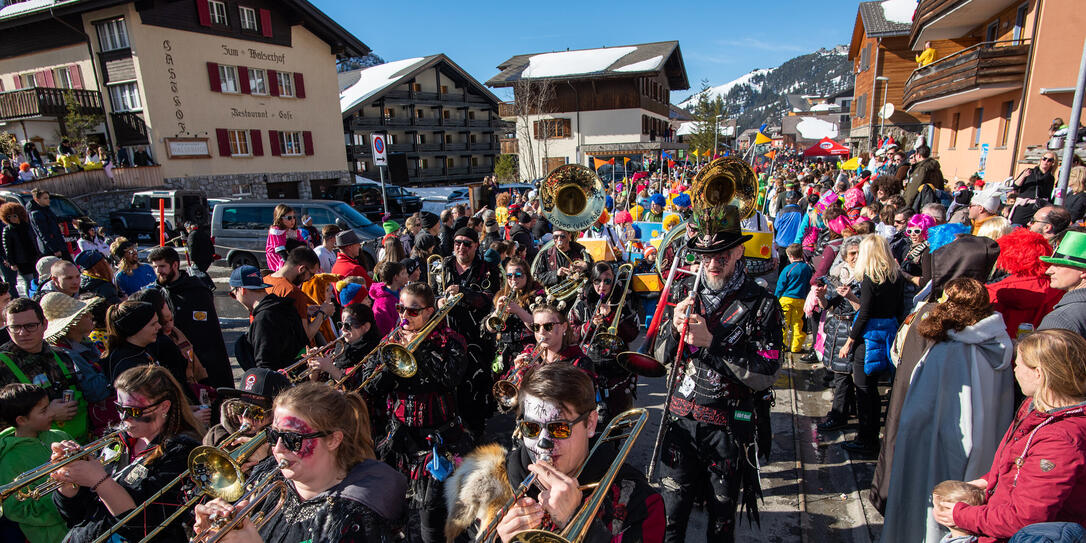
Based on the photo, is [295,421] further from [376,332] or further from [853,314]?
[853,314]

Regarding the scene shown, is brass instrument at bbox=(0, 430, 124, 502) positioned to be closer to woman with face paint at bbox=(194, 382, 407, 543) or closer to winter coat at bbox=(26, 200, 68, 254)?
woman with face paint at bbox=(194, 382, 407, 543)

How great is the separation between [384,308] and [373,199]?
56.4 feet

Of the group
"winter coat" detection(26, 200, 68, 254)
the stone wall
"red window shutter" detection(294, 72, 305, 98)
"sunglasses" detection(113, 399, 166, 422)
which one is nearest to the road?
"sunglasses" detection(113, 399, 166, 422)

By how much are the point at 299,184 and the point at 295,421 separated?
86.5ft

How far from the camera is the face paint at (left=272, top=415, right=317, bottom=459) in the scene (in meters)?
2.08

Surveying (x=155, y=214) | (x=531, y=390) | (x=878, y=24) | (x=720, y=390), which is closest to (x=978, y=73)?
(x=878, y=24)

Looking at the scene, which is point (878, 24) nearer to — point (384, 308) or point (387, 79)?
point (387, 79)

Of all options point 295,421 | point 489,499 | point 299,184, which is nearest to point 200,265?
point 295,421

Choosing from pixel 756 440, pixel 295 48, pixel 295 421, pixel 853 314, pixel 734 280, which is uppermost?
pixel 295 48

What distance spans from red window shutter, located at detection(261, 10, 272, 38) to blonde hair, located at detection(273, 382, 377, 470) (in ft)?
87.1

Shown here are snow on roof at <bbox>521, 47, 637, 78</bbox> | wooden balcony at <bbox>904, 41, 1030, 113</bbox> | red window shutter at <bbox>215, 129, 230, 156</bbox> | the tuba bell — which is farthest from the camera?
snow on roof at <bbox>521, 47, 637, 78</bbox>

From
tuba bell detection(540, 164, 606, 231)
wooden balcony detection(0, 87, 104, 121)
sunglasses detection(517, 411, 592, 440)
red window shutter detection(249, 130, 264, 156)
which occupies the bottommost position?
sunglasses detection(517, 411, 592, 440)

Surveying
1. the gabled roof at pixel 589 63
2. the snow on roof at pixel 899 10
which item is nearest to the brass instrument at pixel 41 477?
the snow on roof at pixel 899 10

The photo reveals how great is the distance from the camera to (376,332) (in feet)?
13.0
